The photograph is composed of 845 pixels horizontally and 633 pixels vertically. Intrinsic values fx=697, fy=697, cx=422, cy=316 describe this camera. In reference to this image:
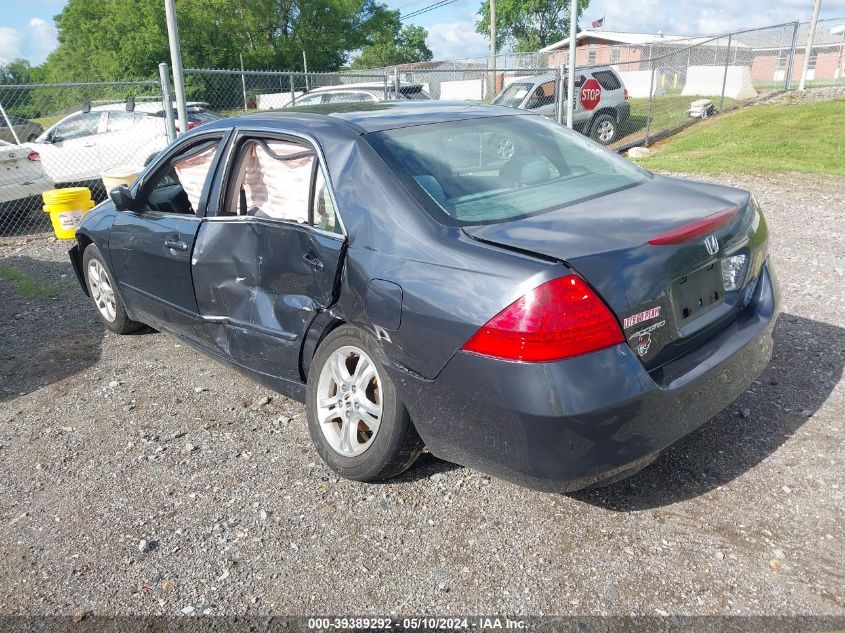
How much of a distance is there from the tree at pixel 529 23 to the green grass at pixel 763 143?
65845mm

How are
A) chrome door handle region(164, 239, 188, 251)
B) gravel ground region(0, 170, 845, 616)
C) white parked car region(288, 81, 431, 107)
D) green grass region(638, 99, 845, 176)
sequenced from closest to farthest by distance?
gravel ground region(0, 170, 845, 616) < chrome door handle region(164, 239, 188, 251) < green grass region(638, 99, 845, 176) < white parked car region(288, 81, 431, 107)

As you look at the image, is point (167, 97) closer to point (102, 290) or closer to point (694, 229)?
point (102, 290)

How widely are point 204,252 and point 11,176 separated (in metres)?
7.61

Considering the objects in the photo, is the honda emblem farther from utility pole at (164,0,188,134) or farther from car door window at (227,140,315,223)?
utility pole at (164,0,188,134)

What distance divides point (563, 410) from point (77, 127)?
1314 cm

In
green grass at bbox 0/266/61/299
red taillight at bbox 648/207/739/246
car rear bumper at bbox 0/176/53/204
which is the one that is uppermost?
red taillight at bbox 648/207/739/246

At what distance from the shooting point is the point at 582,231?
8.57 ft

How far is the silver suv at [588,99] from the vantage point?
15.0 m

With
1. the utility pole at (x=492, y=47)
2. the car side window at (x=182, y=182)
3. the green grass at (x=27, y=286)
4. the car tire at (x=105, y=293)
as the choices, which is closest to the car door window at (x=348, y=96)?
the utility pole at (x=492, y=47)

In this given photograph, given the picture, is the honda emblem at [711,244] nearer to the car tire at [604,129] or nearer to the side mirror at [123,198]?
the side mirror at [123,198]

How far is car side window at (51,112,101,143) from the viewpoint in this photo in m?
12.8

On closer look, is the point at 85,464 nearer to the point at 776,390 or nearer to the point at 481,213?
the point at 481,213

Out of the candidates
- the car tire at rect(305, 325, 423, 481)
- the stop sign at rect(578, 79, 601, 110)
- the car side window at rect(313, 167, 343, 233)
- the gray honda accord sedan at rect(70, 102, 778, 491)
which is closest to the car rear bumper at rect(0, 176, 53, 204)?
the gray honda accord sedan at rect(70, 102, 778, 491)

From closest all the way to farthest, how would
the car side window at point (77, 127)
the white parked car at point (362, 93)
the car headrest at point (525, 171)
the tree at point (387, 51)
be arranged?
the car headrest at point (525, 171), the car side window at point (77, 127), the white parked car at point (362, 93), the tree at point (387, 51)
